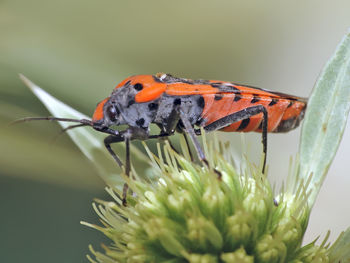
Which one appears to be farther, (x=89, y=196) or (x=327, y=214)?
(x=327, y=214)

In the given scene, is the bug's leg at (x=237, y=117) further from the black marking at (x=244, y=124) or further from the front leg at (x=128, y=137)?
the front leg at (x=128, y=137)

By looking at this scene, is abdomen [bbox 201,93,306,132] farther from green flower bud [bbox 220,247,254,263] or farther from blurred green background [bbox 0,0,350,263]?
blurred green background [bbox 0,0,350,263]

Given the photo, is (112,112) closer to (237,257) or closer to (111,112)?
(111,112)

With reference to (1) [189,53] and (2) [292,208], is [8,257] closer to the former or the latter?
(2) [292,208]

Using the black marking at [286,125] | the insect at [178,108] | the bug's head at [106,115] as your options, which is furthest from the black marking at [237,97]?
the bug's head at [106,115]

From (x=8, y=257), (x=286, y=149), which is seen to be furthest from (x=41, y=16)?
(x=286, y=149)

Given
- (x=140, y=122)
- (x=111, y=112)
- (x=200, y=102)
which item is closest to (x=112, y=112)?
(x=111, y=112)
